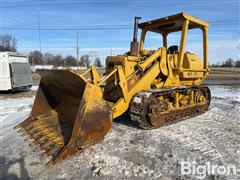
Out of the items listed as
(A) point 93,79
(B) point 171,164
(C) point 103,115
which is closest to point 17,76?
(A) point 93,79

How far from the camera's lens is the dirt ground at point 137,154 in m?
3.22

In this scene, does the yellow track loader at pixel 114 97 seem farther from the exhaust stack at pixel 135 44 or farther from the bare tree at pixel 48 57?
the bare tree at pixel 48 57

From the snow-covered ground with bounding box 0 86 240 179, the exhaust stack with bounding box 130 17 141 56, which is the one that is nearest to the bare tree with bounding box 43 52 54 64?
the exhaust stack with bounding box 130 17 141 56

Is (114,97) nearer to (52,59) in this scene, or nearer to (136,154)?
(136,154)

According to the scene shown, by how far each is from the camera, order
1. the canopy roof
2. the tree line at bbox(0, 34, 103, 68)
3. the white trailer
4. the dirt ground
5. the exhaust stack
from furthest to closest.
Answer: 1. the tree line at bbox(0, 34, 103, 68)
2. the white trailer
3. the canopy roof
4. the exhaust stack
5. the dirt ground

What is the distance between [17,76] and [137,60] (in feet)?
32.0

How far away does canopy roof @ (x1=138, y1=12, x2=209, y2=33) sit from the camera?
222 inches

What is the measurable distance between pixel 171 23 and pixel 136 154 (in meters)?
4.04

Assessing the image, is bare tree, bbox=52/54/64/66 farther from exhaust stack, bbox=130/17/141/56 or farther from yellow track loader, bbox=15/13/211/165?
exhaust stack, bbox=130/17/141/56

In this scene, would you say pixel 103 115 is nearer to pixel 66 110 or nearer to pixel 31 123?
pixel 66 110

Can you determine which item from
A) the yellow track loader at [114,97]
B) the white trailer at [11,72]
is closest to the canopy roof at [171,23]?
the yellow track loader at [114,97]

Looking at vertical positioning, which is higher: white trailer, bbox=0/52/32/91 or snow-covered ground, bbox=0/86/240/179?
white trailer, bbox=0/52/32/91

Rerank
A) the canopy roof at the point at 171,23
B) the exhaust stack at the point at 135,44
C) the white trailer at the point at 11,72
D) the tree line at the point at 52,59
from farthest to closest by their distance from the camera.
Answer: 1. the tree line at the point at 52,59
2. the white trailer at the point at 11,72
3. the canopy roof at the point at 171,23
4. the exhaust stack at the point at 135,44

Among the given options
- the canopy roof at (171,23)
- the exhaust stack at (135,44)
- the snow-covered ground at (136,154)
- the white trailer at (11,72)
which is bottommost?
the snow-covered ground at (136,154)
